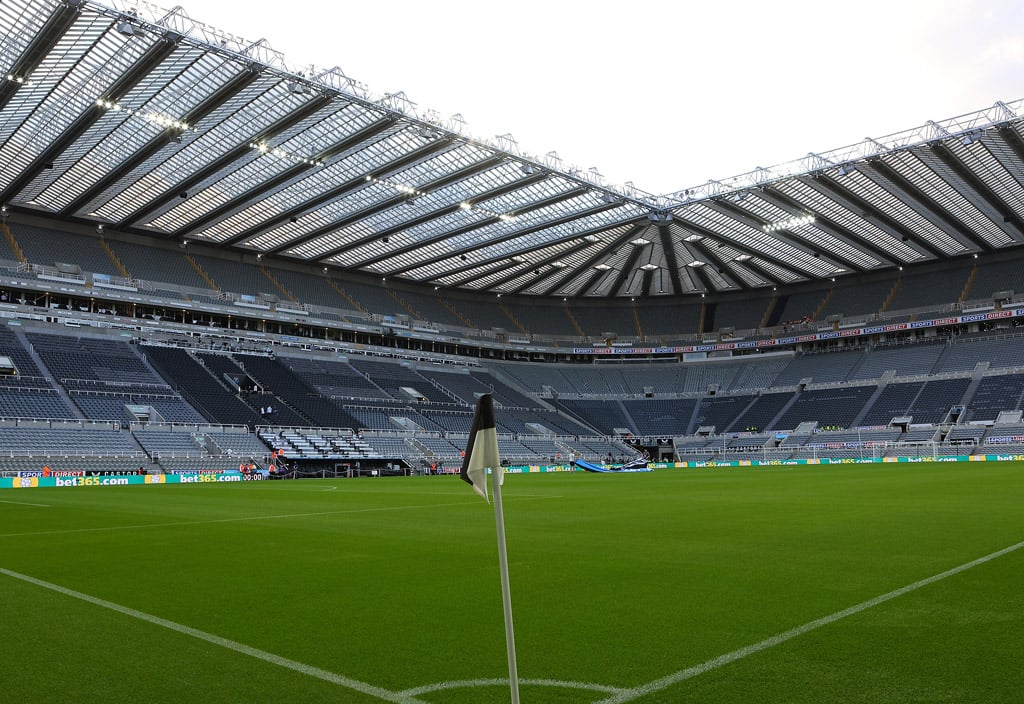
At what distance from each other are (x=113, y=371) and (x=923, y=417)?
6736cm

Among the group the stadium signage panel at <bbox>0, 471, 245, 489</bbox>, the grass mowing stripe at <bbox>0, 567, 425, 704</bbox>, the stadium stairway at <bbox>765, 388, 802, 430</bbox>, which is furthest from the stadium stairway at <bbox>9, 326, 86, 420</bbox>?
the stadium stairway at <bbox>765, 388, 802, 430</bbox>

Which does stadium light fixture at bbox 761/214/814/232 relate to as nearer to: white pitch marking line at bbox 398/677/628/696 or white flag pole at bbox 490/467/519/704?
white pitch marking line at bbox 398/677/628/696

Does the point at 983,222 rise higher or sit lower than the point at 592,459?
higher

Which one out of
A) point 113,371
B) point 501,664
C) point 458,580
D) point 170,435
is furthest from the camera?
point 113,371

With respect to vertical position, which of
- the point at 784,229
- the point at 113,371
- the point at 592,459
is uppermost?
the point at 784,229

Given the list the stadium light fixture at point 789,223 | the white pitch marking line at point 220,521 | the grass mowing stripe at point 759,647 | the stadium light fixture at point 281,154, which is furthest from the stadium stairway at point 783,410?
the grass mowing stripe at point 759,647

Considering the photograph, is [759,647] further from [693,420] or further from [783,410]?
[693,420]

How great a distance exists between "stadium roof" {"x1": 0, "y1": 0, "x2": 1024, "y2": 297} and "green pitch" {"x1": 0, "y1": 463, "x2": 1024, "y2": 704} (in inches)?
1172

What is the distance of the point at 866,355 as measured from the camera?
82062 millimetres

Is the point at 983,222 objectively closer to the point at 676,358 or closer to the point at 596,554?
the point at 676,358

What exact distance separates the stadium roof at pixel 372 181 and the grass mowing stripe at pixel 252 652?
3180cm

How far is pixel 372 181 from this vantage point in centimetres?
5225

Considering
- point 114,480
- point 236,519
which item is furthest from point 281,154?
point 236,519

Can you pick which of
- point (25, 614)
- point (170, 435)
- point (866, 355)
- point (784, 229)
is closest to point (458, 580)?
point (25, 614)
